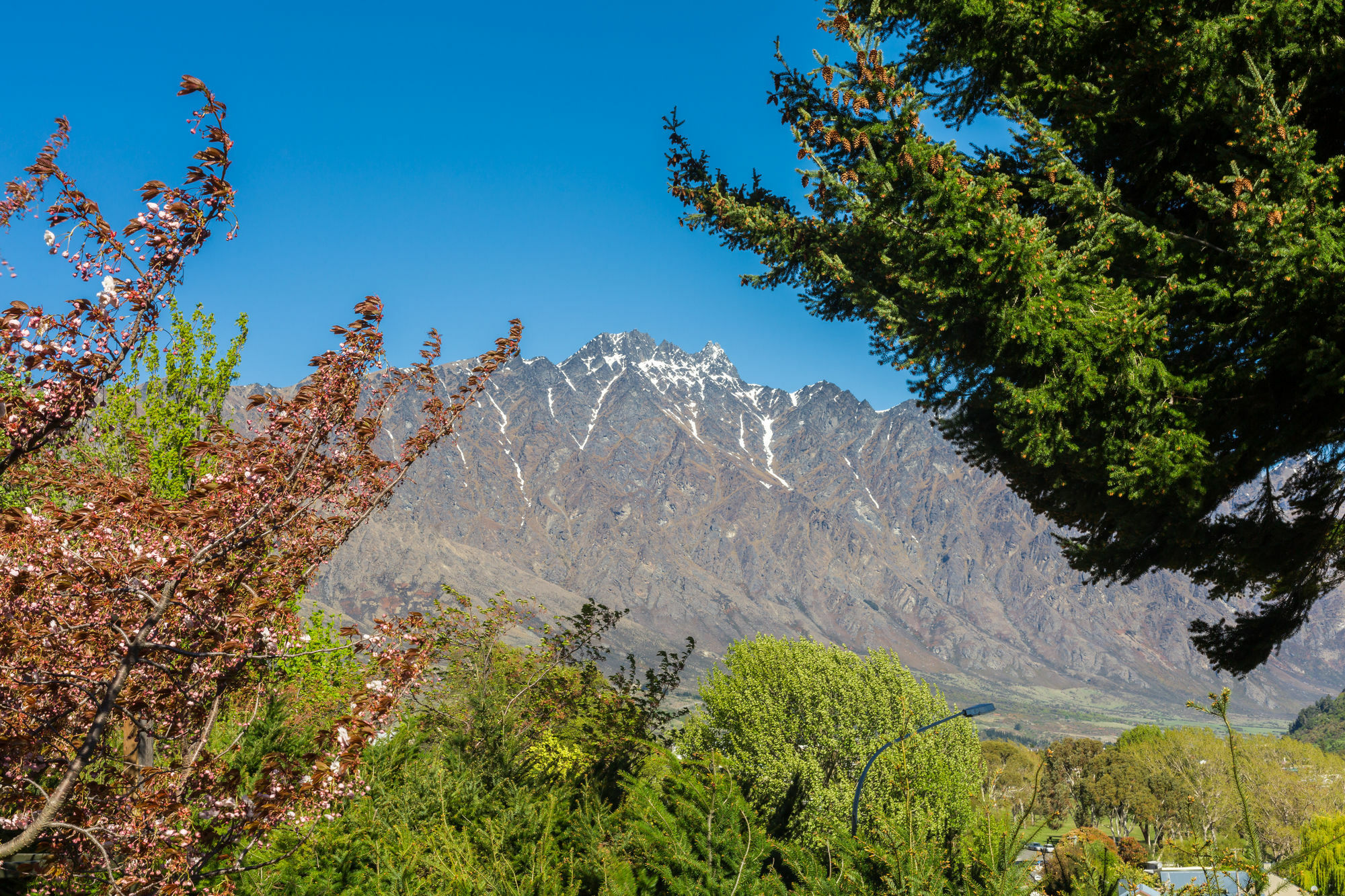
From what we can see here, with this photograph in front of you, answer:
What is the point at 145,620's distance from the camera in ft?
11.3

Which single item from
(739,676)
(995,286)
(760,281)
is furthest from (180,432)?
(739,676)

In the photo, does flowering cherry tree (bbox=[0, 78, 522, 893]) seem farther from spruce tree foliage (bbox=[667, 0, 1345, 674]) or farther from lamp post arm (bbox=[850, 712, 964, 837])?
spruce tree foliage (bbox=[667, 0, 1345, 674])

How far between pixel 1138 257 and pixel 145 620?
7704 millimetres

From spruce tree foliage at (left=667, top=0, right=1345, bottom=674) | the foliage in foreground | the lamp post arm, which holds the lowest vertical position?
the foliage in foreground

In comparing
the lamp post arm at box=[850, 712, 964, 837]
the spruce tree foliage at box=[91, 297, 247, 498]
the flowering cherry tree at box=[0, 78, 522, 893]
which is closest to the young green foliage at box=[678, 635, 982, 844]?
the lamp post arm at box=[850, 712, 964, 837]

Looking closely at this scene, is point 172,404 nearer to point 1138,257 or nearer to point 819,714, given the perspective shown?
point 1138,257

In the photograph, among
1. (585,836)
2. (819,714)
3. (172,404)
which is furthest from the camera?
(819,714)

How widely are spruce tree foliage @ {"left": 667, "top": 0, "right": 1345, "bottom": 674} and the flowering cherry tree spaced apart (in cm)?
519

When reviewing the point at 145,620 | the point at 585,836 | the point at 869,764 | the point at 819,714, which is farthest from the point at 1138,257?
the point at 819,714

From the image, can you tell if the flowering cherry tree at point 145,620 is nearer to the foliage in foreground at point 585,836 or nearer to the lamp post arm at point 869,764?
the foliage in foreground at point 585,836

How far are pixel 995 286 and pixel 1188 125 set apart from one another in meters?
2.52

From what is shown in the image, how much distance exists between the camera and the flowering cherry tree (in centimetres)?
338

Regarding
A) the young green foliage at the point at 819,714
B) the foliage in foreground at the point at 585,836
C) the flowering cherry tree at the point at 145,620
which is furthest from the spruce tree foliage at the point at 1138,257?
the young green foliage at the point at 819,714

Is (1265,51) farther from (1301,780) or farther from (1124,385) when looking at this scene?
(1301,780)
